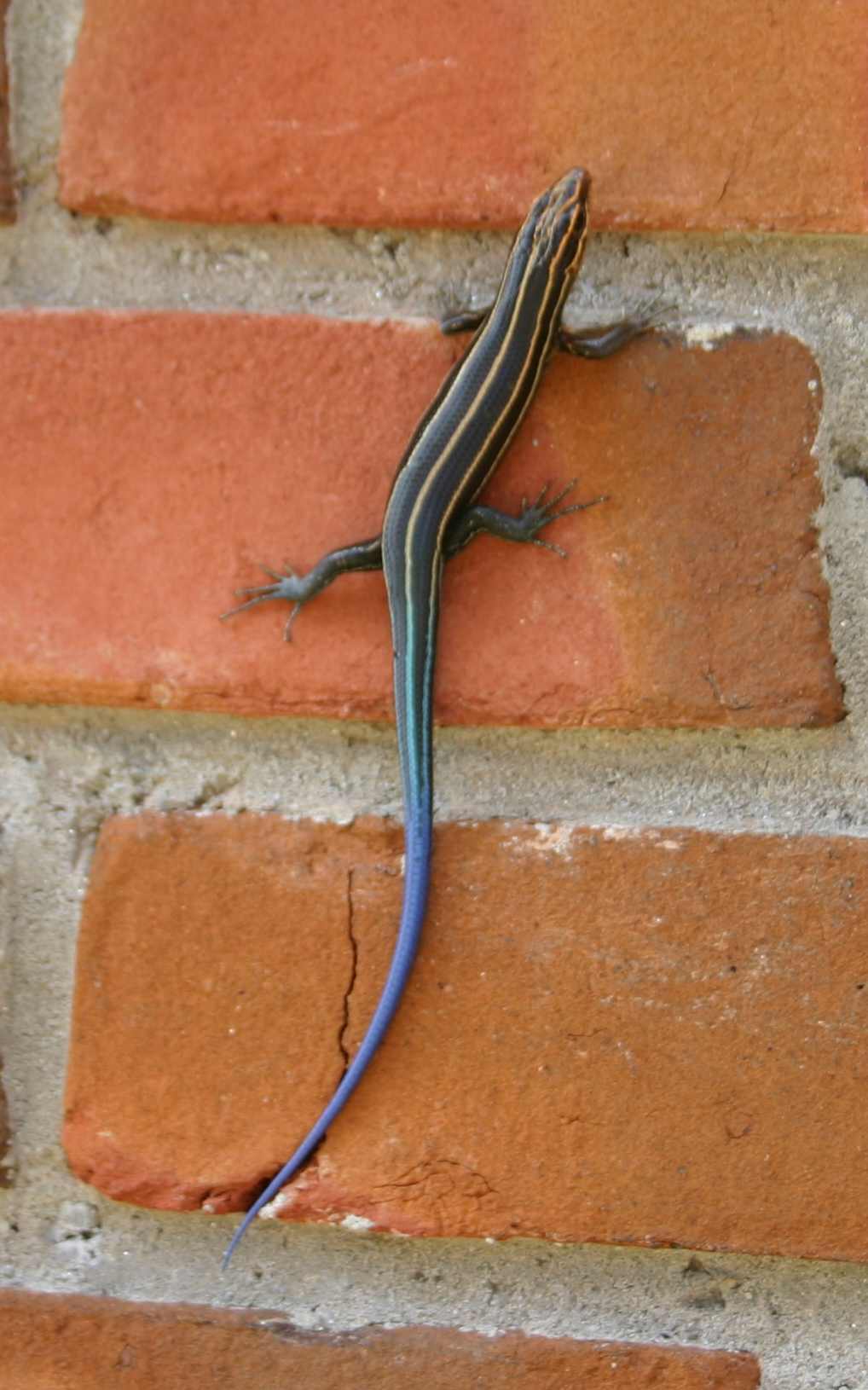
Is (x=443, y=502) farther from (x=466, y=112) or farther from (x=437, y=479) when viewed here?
(x=466, y=112)

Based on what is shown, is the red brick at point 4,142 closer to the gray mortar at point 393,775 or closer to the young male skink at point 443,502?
the gray mortar at point 393,775

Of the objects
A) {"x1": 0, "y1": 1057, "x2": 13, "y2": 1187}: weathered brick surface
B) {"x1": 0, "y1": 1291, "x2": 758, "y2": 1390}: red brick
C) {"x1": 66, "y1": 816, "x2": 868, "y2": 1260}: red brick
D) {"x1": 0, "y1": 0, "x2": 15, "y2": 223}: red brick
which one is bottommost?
{"x1": 0, "y1": 1291, "x2": 758, "y2": 1390}: red brick

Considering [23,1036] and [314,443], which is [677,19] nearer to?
[314,443]

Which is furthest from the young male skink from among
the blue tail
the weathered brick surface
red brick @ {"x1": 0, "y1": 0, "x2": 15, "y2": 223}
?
red brick @ {"x1": 0, "y1": 0, "x2": 15, "y2": 223}

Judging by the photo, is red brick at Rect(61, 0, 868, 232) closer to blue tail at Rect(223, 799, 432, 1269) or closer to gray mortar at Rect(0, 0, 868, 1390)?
gray mortar at Rect(0, 0, 868, 1390)

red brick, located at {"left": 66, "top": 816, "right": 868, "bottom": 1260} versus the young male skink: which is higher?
the young male skink

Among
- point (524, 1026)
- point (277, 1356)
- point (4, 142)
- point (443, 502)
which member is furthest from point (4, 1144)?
point (4, 142)
